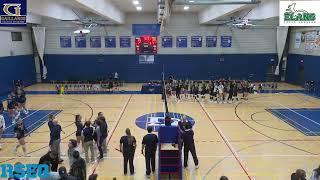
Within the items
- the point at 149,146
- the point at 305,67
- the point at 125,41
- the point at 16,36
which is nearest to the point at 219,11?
the point at 149,146

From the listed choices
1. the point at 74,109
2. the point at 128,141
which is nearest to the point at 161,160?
the point at 128,141

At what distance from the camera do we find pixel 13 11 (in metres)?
11.4

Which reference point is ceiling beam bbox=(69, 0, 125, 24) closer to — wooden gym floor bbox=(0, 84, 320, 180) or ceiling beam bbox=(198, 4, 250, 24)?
wooden gym floor bbox=(0, 84, 320, 180)

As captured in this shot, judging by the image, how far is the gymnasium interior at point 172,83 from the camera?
11688 mm

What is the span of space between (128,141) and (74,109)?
12.2m

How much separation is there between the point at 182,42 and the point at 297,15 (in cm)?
2326

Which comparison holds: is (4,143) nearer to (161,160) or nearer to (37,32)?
(161,160)

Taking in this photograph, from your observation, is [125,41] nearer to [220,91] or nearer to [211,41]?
[211,41]

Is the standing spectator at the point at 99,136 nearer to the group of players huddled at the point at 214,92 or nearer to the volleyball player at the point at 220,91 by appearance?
the group of players huddled at the point at 214,92

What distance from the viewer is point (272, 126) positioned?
1778cm

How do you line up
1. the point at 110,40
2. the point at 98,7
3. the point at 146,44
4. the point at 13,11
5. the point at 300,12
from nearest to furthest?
the point at 300,12 < the point at 13,11 < the point at 98,7 < the point at 146,44 < the point at 110,40

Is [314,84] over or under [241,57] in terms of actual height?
under

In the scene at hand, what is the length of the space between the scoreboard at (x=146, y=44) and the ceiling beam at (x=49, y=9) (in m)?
9.35

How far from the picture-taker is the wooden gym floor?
11914 millimetres
